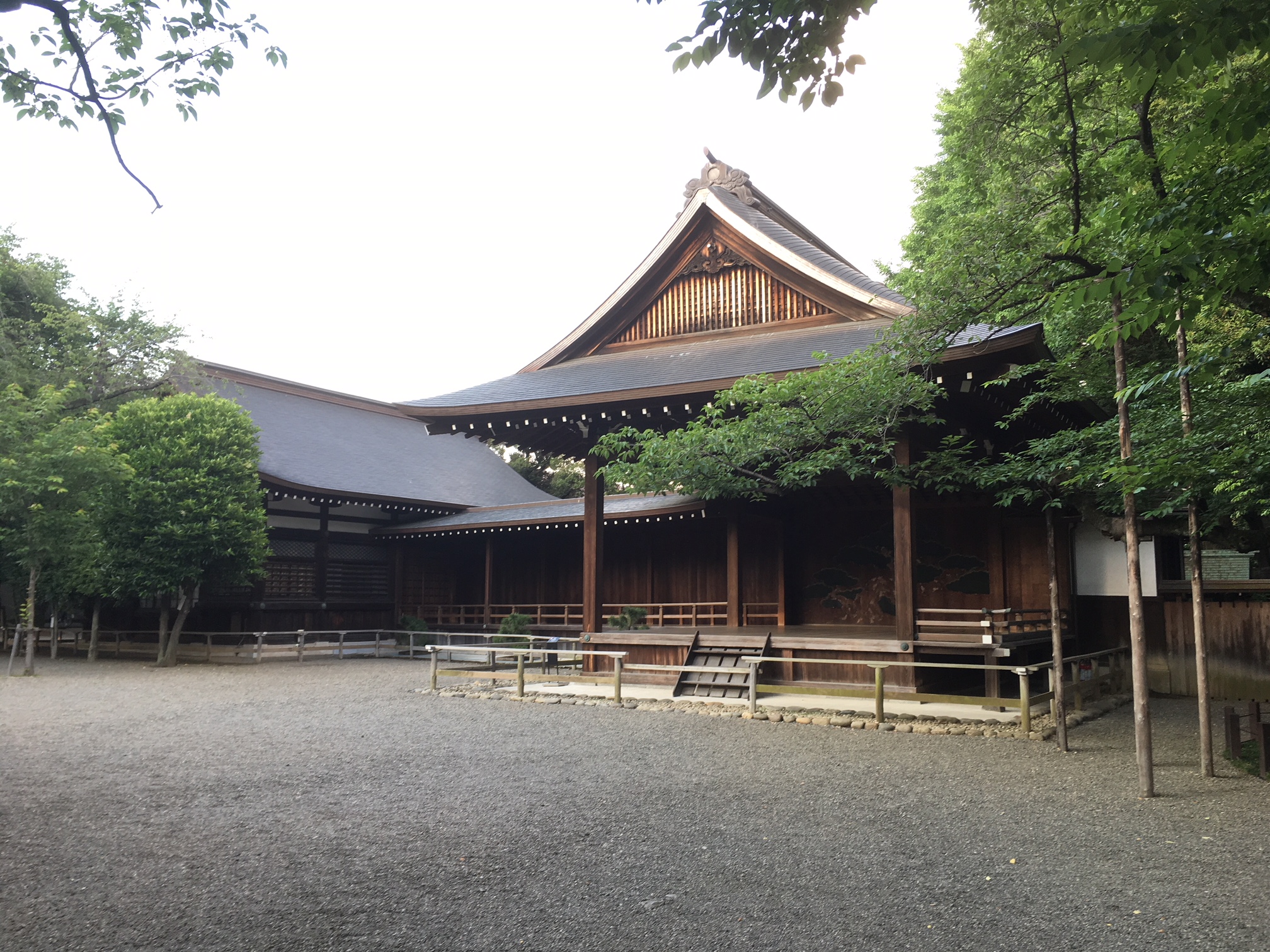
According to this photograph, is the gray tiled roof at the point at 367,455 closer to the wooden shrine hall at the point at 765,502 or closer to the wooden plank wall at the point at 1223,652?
the wooden shrine hall at the point at 765,502

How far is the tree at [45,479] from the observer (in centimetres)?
1468

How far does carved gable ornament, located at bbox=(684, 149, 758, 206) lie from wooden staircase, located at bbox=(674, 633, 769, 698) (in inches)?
318

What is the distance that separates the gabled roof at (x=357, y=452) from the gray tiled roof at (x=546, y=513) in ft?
3.39

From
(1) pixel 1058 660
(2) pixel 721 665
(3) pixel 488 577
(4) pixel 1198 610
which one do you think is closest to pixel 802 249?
(2) pixel 721 665

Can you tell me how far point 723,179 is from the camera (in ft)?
52.5

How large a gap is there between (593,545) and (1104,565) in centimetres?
842

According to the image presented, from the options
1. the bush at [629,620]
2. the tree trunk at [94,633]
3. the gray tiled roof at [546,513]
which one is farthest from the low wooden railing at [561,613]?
the tree trunk at [94,633]

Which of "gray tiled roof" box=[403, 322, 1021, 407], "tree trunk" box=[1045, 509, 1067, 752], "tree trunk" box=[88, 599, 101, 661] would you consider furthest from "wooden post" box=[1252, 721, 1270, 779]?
"tree trunk" box=[88, 599, 101, 661]

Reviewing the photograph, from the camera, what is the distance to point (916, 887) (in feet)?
14.2

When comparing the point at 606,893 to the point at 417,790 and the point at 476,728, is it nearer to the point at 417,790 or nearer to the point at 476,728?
the point at 417,790

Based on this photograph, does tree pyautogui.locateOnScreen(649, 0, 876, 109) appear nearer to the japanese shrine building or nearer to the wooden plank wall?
the japanese shrine building

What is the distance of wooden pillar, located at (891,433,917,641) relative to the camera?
10984 millimetres

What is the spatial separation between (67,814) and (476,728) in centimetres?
441

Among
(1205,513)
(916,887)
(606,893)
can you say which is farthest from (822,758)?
(1205,513)
